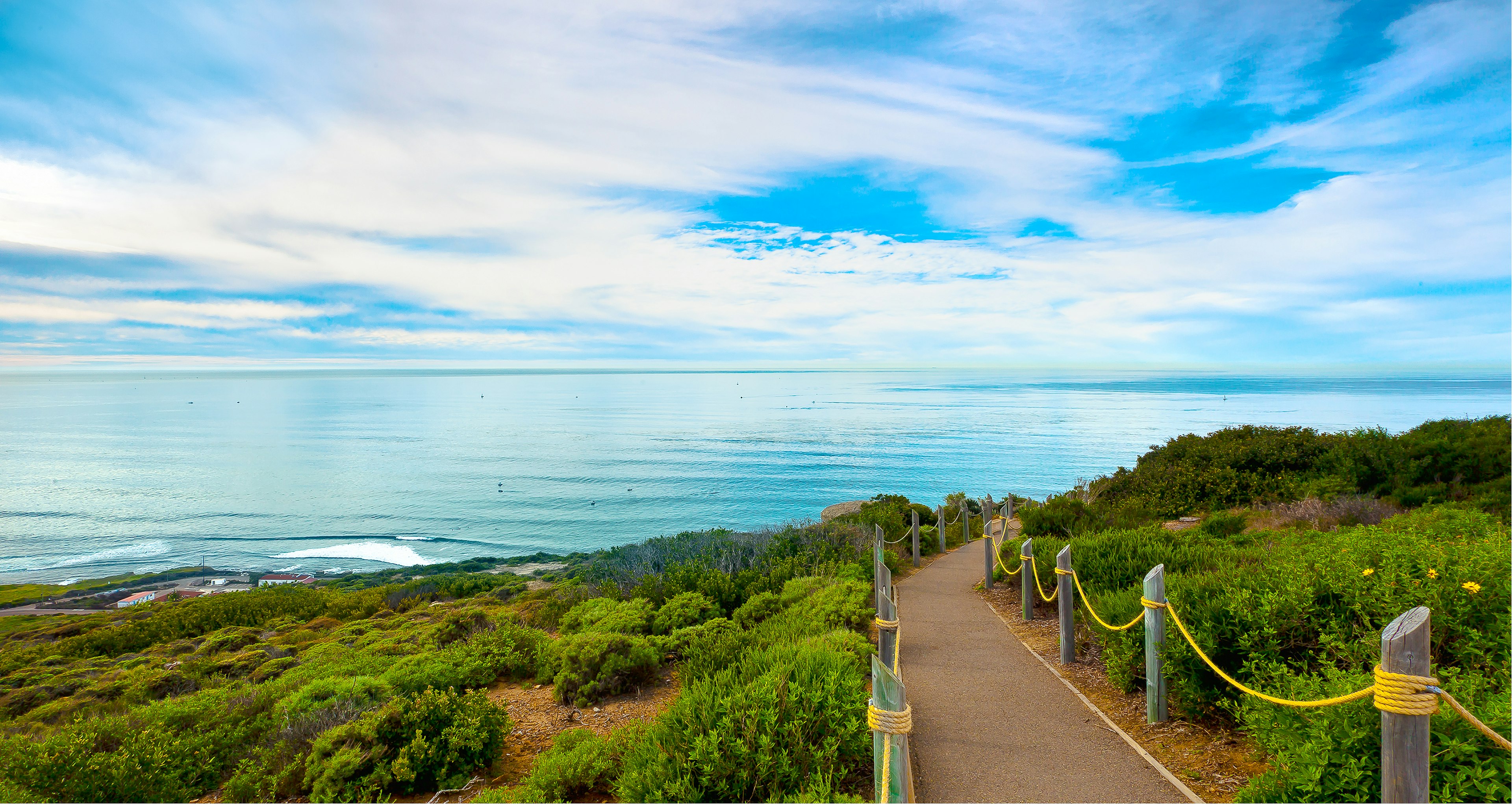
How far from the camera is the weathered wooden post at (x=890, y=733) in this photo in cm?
319

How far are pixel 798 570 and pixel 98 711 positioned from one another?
29.5 feet

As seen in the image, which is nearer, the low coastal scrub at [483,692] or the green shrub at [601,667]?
the low coastal scrub at [483,692]

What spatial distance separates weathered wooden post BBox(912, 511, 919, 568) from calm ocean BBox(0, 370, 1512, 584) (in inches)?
625

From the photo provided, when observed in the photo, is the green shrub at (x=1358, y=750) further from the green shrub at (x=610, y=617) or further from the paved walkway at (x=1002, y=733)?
the green shrub at (x=610, y=617)

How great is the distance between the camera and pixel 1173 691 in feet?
17.4

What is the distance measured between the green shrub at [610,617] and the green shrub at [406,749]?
2.34 m

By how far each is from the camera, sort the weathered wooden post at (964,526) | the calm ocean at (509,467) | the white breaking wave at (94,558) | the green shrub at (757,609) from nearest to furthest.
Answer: the green shrub at (757,609), the weathered wooden post at (964,526), the white breaking wave at (94,558), the calm ocean at (509,467)

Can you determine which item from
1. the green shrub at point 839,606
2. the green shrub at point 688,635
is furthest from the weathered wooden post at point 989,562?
the green shrub at point 688,635

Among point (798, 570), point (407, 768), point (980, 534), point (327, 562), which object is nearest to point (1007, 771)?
point (407, 768)

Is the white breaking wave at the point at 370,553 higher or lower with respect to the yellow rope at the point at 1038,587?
lower

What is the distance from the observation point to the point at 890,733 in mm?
3199

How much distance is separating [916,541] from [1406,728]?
11628 mm

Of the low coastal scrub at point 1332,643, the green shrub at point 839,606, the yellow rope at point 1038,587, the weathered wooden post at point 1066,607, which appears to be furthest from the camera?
the yellow rope at point 1038,587

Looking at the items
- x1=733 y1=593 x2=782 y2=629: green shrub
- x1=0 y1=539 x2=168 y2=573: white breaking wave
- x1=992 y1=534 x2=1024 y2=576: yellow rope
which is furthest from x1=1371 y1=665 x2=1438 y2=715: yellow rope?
x1=0 y1=539 x2=168 y2=573: white breaking wave
